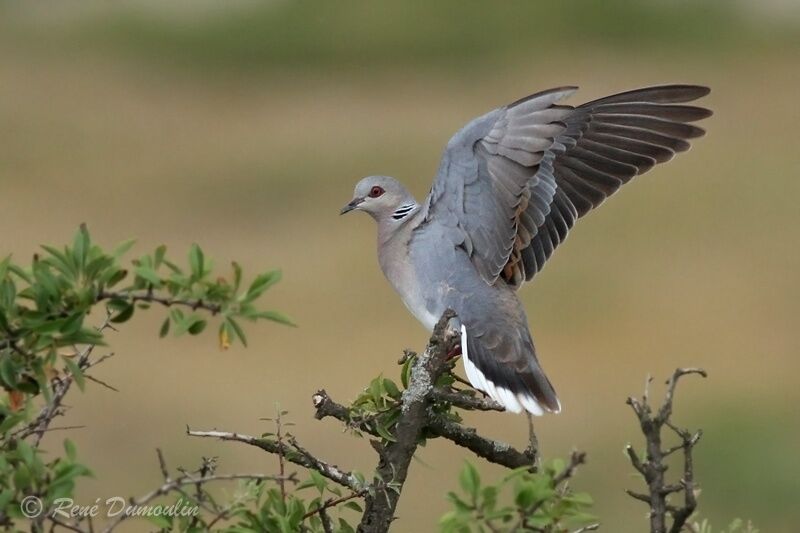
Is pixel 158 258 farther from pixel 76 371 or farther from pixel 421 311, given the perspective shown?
pixel 421 311

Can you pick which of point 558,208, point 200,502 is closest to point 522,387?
point 558,208

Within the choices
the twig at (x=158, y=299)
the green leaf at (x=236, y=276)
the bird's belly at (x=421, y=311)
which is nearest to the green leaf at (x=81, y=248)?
the twig at (x=158, y=299)

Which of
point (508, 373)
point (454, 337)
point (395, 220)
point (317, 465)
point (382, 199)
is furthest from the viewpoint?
point (382, 199)

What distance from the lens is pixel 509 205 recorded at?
19.0 feet

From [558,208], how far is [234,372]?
7.17 m

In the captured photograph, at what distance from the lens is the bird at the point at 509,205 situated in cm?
554

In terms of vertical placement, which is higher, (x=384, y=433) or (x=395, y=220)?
(x=395, y=220)

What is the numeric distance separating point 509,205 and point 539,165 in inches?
9.3

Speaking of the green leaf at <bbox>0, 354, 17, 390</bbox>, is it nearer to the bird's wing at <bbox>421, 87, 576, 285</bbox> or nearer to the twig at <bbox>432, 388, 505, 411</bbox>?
the twig at <bbox>432, 388, 505, 411</bbox>

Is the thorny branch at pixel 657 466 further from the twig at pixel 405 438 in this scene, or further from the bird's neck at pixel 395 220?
the bird's neck at pixel 395 220

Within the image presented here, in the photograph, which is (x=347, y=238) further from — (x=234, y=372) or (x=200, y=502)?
(x=200, y=502)

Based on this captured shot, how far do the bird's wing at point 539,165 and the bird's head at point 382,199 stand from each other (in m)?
0.44

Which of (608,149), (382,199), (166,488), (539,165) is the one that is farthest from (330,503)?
(608,149)
